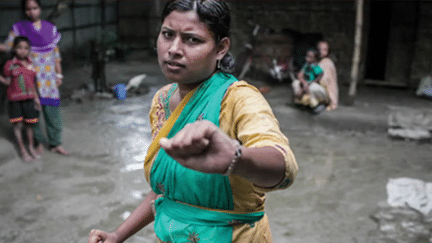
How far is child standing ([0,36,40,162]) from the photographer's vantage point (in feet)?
14.7

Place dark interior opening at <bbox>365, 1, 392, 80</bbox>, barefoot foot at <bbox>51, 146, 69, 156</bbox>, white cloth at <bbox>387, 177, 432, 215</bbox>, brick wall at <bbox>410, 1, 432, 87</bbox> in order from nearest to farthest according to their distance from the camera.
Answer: white cloth at <bbox>387, 177, 432, 215</bbox> → barefoot foot at <bbox>51, 146, 69, 156</bbox> → brick wall at <bbox>410, 1, 432, 87</bbox> → dark interior opening at <bbox>365, 1, 392, 80</bbox>

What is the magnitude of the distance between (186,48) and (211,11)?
Result: 0.12 meters

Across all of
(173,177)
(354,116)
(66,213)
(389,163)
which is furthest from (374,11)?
(173,177)

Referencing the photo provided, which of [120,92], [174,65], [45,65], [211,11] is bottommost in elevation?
[120,92]

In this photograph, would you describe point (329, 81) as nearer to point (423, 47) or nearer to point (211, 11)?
point (423, 47)

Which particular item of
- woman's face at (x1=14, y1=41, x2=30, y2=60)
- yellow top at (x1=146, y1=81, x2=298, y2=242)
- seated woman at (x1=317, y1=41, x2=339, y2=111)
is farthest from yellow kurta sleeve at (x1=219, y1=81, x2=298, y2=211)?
seated woman at (x1=317, y1=41, x2=339, y2=111)

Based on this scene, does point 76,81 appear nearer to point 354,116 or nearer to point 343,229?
point 354,116

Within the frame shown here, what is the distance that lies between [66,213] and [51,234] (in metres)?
0.37

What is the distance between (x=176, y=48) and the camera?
3.88ft

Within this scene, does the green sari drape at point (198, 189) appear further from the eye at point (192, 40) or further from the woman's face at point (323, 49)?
the woman's face at point (323, 49)

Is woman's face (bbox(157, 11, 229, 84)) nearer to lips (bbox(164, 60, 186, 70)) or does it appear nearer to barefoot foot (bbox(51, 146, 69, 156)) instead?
lips (bbox(164, 60, 186, 70))

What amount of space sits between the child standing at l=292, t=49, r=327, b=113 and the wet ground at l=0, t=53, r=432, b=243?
0.25 metres

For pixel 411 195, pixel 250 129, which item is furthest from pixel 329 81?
pixel 250 129

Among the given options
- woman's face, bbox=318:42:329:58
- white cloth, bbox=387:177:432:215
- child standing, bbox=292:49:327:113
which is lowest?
white cloth, bbox=387:177:432:215
